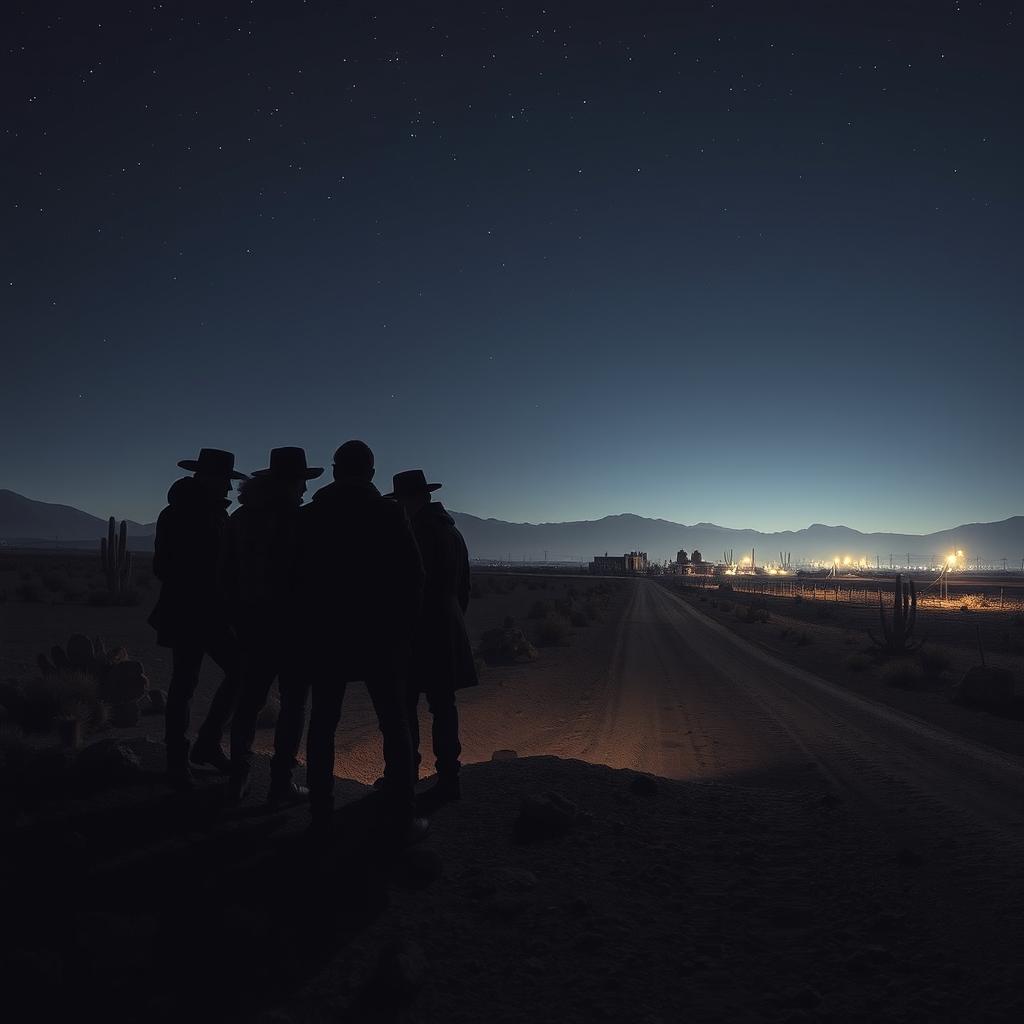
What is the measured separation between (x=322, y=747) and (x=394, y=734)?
43 cm

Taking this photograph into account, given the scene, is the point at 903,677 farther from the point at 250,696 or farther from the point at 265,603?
the point at 265,603

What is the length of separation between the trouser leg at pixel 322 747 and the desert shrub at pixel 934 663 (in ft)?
56.8

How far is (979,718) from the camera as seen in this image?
1136cm

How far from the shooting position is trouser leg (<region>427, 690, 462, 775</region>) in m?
4.59

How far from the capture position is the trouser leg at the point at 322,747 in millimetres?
3625

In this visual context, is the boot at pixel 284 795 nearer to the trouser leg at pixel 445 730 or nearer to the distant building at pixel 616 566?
the trouser leg at pixel 445 730

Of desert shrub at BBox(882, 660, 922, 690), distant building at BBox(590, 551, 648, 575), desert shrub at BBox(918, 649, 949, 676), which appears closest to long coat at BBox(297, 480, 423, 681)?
desert shrub at BBox(882, 660, 922, 690)

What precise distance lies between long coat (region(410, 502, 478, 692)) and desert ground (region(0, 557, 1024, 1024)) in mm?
952

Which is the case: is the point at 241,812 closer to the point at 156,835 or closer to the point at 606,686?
the point at 156,835

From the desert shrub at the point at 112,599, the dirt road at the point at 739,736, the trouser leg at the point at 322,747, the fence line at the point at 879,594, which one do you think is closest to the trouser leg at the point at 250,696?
the trouser leg at the point at 322,747

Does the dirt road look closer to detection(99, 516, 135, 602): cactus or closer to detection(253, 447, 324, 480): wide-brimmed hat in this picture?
detection(253, 447, 324, 480): wide-brimmed hat

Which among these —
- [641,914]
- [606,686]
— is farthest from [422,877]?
[606,686]

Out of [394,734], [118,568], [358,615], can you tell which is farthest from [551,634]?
[118,568]

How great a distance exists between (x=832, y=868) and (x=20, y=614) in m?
26.2
